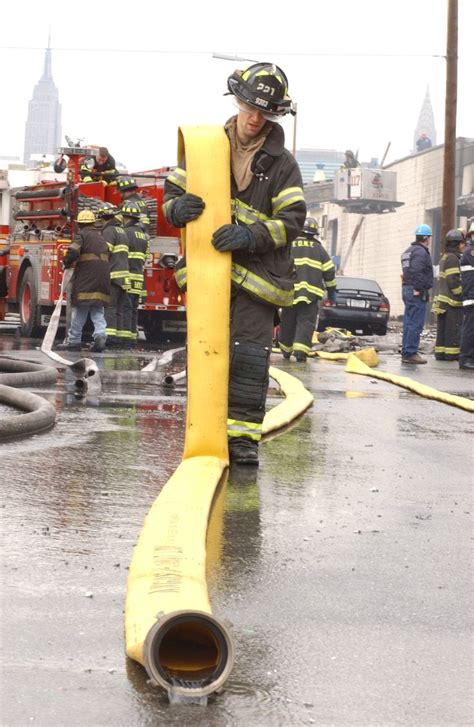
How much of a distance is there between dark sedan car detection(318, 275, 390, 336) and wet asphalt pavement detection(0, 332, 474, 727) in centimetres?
1916

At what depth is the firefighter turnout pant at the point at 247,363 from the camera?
241 inches

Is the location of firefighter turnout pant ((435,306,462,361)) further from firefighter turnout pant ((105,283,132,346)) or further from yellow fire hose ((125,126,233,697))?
yellow fire hose ((125,126,233,697))

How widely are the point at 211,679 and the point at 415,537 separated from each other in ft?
6.40

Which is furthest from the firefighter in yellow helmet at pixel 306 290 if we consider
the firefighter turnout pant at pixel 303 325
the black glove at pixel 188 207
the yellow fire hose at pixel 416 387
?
the black glove at pixel 188 207

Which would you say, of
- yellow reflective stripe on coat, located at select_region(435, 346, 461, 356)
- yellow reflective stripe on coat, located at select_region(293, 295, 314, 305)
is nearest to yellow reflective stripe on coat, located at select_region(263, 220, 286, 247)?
yellow reflective stripe on coat, located at select_region(293, 295, 314, 305)

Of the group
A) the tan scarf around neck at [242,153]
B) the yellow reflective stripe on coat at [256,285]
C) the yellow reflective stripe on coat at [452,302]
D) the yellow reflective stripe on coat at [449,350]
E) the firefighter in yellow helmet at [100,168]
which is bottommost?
the yellow reflective stripe on coat at [449,350]

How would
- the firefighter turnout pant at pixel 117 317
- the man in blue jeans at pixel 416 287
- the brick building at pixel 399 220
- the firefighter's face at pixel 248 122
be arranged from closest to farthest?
1. the firefighter's face at pixel 248 122
2. the firefighter turnout pant at pixel 117 317
3. the man in blue jeans at pixel 416 287
4. the brick building at pixel 399 220

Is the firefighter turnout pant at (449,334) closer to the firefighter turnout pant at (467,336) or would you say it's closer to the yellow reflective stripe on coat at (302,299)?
the firefighter turnout pant at (467,336)

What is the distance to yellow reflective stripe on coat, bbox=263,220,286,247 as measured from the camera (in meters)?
6.00

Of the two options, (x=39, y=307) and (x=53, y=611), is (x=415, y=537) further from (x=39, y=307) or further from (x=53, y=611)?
(x=39, y=307)

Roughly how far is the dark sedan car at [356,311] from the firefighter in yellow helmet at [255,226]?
20.3 meters

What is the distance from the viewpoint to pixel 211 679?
278 centimetres

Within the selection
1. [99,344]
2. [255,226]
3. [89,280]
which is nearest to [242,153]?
[255,226]

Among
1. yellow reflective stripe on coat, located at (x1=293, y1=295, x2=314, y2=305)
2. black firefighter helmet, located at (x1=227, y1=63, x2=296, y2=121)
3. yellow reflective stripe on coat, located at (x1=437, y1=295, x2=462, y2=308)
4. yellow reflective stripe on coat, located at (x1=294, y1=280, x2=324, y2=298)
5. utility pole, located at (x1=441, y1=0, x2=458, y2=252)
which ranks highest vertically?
utility pole, located at (x1=441, y1=0, x2=458, y2=252)
